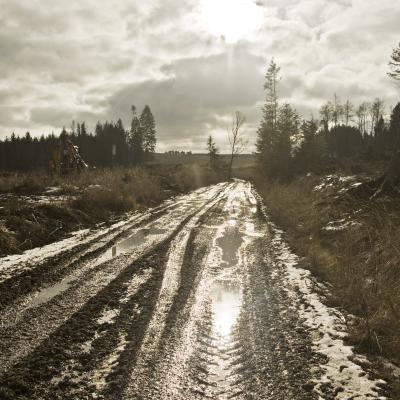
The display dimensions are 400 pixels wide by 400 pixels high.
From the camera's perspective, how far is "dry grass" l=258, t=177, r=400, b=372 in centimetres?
451

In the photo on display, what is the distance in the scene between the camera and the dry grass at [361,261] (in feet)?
14.8

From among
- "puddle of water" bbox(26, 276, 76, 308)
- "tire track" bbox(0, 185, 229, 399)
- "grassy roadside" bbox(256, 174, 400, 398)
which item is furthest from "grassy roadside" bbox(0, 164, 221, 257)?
"grassy roadside" bbox(256, 174, 400, 398)

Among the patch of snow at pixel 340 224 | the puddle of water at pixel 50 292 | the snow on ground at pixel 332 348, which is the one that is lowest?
the snow on ground at pixel 332 348

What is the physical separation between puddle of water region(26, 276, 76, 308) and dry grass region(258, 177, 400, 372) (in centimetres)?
433

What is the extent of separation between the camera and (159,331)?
4.55 metres

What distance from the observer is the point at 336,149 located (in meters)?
79.9

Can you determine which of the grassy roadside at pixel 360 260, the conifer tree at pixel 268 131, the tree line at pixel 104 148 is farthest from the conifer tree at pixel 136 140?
the grassy roadside at pixel 360 260

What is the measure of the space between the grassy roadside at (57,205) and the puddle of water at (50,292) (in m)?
2.52

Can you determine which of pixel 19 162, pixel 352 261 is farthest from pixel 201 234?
pixel 19 162

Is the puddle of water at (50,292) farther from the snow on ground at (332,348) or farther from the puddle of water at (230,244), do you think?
the snow on ground at (332,348)

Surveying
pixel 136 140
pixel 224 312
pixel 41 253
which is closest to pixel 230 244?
pixel 224 312

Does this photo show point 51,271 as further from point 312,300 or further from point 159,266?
point 312,300

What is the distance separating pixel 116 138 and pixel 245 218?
247 ft

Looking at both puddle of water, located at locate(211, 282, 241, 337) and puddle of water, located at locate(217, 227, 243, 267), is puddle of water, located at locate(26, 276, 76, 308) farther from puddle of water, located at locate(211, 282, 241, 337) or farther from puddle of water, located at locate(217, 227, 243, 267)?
puddle of water, located at locate(217, 227, 243, 267)
